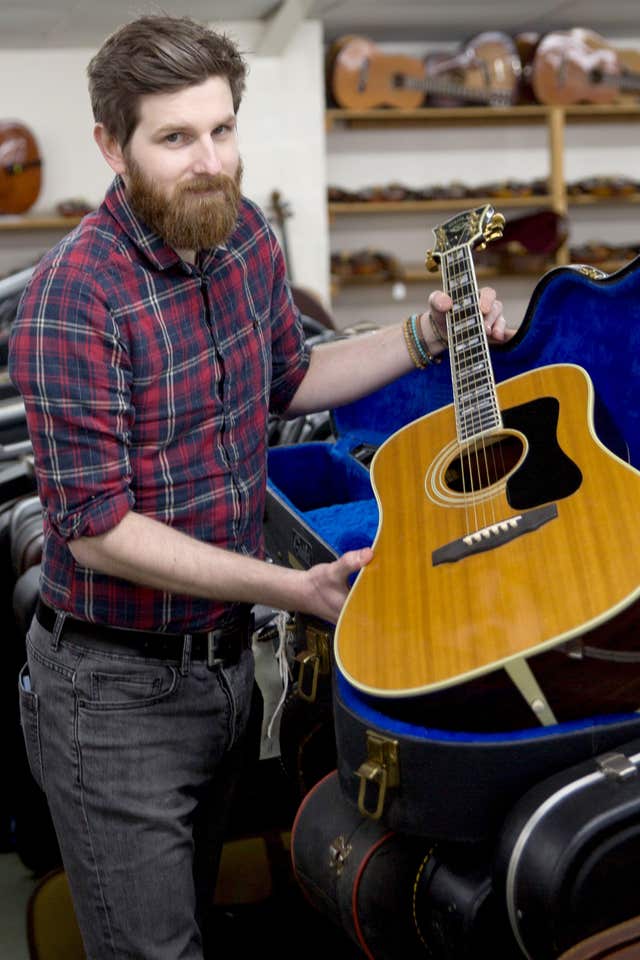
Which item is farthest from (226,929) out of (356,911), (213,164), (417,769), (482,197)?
(482,197)

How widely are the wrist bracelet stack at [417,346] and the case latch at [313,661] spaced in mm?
399

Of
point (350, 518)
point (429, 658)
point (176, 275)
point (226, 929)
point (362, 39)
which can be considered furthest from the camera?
point (362, 39)

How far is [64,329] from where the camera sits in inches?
49.6

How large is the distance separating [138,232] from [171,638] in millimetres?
494

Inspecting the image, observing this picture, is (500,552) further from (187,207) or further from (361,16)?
(361,16)

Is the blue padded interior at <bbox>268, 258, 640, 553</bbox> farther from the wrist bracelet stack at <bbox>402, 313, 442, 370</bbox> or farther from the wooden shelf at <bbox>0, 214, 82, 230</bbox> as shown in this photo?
the wooden shelf at <bbox>0, 214, 82, 230</bbox>

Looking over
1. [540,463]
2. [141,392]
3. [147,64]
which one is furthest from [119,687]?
[147,64]

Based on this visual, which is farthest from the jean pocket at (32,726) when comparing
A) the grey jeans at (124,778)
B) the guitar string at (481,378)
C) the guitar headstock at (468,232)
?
the guitar headstock at (468,232)

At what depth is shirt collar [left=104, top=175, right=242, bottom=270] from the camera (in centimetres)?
135

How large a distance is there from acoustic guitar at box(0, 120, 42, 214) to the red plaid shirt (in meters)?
4.97

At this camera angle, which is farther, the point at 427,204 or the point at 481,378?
the point at 427,204

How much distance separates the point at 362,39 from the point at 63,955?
17.6 feet

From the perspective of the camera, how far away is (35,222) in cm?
620

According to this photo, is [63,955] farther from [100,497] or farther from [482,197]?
[482,197]
